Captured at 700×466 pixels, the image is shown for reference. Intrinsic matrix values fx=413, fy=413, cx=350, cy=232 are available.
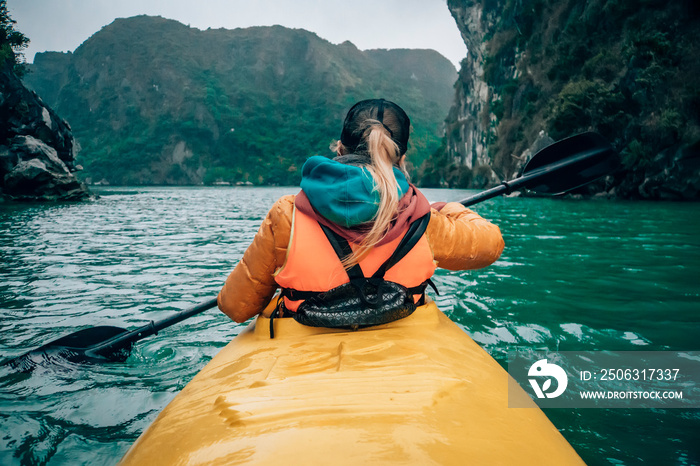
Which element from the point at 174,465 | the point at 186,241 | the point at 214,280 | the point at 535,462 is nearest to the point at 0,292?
the point at 214,280

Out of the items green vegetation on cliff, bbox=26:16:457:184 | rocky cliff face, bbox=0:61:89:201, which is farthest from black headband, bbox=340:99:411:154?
green vegetation on cliff, bbox=26:16:457:184

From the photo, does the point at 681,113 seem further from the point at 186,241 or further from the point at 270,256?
the point at 270,256

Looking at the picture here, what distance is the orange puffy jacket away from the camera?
1660 mm

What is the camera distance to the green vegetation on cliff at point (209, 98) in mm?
116562

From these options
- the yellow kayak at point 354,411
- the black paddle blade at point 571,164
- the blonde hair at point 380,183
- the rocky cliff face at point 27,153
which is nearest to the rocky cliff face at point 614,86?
the black paddle blade at point 571,164

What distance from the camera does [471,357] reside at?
1.73 m

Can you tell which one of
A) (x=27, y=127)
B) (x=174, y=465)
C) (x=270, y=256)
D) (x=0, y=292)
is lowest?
(x=0, y=292)

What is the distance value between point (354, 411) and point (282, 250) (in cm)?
75

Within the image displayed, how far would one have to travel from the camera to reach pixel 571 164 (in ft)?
10.2

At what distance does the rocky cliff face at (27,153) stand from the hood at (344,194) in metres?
26.7

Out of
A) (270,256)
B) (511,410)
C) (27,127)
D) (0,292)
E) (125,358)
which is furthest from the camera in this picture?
(27,127)

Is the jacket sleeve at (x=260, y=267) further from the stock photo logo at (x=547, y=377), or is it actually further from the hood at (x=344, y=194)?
the stock photo logo at (x=547, y=377)

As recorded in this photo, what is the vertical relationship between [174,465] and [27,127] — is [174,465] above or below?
below

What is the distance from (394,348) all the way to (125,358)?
2.51m
